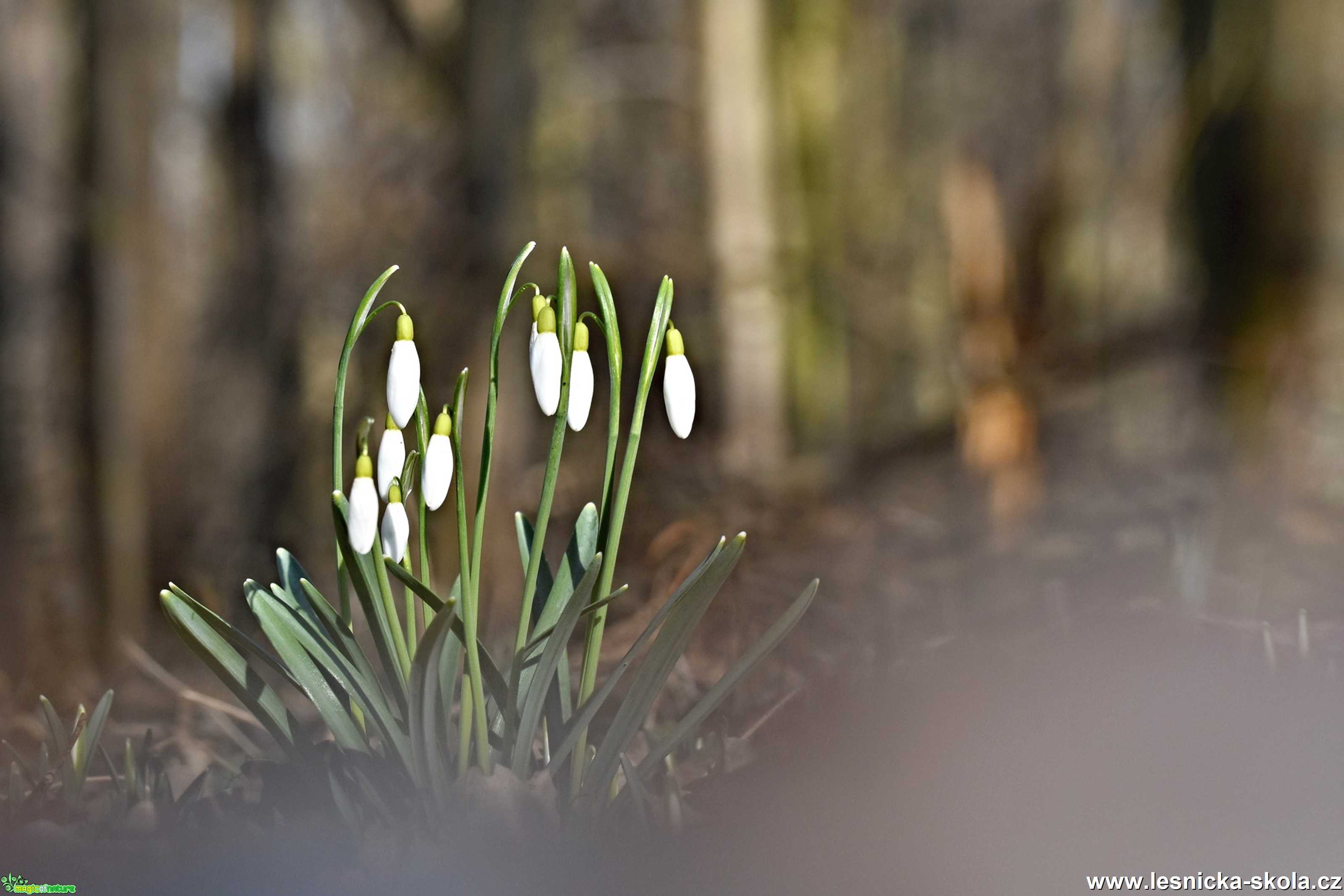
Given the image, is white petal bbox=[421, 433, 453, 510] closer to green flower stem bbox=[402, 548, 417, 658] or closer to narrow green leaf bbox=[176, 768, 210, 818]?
green flower stem bbox=[402, 548, 417, 658]

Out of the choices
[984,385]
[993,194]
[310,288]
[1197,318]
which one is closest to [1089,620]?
[984,385]

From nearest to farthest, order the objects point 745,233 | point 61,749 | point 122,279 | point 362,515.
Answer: point 362,515
point 61,749
point 122,279
point 745,233

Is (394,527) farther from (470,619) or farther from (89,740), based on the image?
(89,740)

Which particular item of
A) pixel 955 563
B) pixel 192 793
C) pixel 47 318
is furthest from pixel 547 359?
pixel 47 318

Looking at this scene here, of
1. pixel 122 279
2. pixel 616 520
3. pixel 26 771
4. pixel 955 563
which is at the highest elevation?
pixel 122 279

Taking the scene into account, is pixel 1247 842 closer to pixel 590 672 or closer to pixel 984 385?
pixel 590 672

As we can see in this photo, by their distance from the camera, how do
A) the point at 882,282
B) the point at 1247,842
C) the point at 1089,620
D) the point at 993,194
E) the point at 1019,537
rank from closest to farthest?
the point at 1247,842 → the point at 1089,620 → the point at 1019,537 → the point at 993,194 → the point at 882,282
